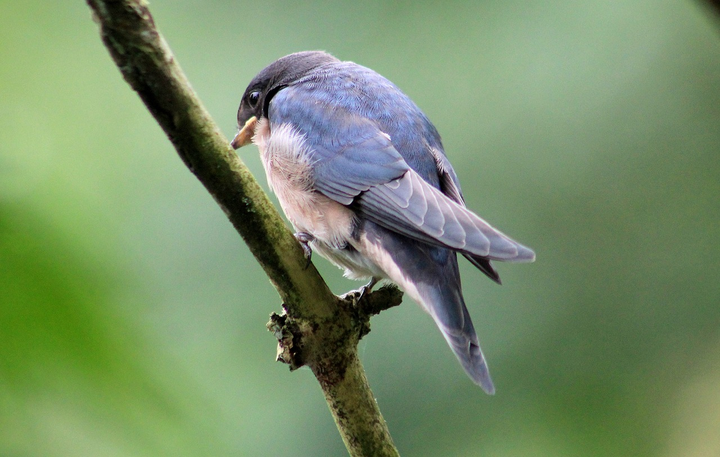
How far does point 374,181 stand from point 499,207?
1409 mm

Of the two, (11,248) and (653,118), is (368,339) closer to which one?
(653,118)

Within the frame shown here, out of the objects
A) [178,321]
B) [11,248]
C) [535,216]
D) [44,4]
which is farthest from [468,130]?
[11,248]

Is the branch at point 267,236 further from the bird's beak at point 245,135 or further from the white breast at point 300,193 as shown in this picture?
the bird's beak at point 245,135

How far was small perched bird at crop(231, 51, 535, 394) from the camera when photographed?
2143mm

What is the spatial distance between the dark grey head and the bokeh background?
0.26m

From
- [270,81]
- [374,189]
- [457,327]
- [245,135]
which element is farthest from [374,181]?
[270,81]

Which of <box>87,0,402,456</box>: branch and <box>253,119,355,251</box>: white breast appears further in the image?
<box>253,119,355,251</box>: white breast

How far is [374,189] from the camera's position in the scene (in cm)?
246

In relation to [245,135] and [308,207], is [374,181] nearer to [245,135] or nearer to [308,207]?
[308,207]

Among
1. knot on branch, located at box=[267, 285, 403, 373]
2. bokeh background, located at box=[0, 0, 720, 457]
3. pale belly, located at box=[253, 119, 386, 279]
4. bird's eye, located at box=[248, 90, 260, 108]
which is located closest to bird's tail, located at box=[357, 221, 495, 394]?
pale belly, located at box=[253, 119, 386, 279]

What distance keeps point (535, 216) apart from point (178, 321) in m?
1.96

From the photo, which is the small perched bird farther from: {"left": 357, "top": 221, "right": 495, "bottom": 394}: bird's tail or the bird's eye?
the bird's eye

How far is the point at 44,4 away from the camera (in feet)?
13.2

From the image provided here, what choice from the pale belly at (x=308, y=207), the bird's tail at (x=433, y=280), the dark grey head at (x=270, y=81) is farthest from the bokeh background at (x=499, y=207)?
the bird's tail at (x=433, y=280)
